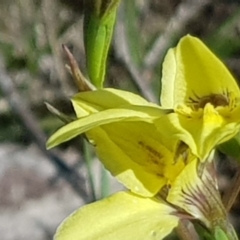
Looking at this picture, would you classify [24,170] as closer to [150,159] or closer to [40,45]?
[40,45]

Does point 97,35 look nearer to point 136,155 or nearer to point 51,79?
point 136,155

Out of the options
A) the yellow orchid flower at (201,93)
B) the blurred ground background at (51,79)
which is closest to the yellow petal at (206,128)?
the yellow orchid flower at (201,93)

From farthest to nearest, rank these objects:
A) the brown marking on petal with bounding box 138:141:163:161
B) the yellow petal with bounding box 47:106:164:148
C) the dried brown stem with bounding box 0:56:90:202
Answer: the dried brown stem with bounding box 0:56:90:202 < the brown marking on petal with bounding box 138:141:163:161 < the yellow petal with bounding box 47:106:164:148

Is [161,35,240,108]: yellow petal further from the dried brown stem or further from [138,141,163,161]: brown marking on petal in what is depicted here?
the dried brown stem

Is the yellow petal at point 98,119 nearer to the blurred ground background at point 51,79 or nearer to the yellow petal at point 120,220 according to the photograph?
the yellow petal at point 120,220

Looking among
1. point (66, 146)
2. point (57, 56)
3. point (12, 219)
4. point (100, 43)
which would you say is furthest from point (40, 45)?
point (100, 43)

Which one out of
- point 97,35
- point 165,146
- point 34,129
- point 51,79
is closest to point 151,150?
point 165,146

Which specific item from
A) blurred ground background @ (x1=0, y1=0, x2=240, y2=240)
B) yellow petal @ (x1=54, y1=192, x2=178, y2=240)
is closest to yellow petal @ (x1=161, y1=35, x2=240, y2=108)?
yellow petal @ (x1=54, y1=192, x2=178, y2=240)
